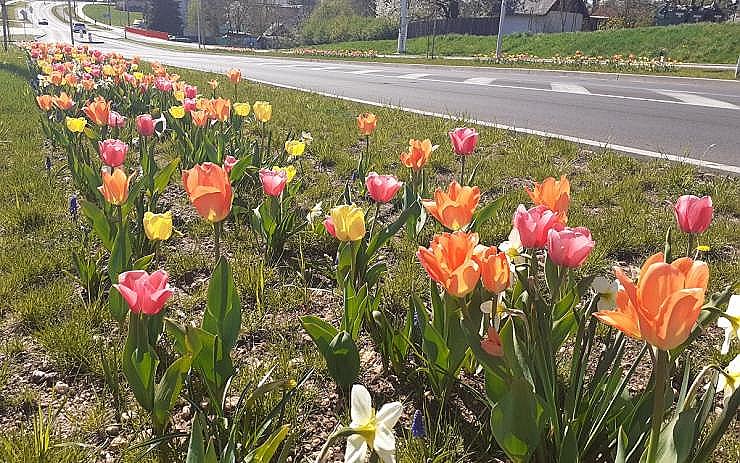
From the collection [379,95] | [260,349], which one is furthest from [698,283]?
[379,95]

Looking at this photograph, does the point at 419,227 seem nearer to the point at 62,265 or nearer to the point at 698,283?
the point at 62,265

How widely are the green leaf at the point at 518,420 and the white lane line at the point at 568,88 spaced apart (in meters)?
9.96

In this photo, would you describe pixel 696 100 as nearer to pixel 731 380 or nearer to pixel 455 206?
pixel 455 206

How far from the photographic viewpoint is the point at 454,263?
1195mm

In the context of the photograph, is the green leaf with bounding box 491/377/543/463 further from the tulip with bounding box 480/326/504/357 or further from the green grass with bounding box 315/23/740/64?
the green grass with bounding box 315/23/740/64

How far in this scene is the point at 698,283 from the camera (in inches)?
34.7

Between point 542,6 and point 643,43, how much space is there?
80.6 feet

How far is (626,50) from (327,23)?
106 ft

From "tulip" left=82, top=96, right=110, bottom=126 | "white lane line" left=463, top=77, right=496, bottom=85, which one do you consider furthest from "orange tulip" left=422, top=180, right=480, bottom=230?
"white lane line" left=463, top=77, right=496, bottom=85

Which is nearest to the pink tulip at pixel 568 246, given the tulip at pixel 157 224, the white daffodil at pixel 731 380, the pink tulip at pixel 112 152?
the white daffodil at pixel 731 380

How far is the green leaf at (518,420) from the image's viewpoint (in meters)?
1.14

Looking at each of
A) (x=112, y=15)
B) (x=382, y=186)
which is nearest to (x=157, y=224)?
(x=382, y=186)

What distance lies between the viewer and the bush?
4342cm

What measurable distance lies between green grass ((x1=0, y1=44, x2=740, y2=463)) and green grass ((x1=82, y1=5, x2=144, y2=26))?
3899 inches
